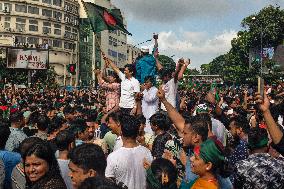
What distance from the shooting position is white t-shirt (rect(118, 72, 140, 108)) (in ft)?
33.2

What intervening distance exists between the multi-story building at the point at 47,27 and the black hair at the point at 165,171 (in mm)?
67868

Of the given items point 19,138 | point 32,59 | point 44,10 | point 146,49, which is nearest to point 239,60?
point 32,59

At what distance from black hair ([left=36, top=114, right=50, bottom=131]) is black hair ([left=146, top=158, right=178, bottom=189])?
3.59m

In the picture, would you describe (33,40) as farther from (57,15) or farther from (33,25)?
(57,15)

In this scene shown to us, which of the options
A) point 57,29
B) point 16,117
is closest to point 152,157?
point 16,117

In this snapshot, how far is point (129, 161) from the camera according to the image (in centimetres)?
490

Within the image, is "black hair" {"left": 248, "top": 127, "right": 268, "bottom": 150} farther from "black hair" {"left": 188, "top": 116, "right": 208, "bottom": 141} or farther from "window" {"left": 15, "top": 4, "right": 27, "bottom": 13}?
"window" {"left": 15, "top": 4, "right": 27, "bottom": 13}

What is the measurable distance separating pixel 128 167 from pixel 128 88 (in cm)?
538

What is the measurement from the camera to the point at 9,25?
7394cm

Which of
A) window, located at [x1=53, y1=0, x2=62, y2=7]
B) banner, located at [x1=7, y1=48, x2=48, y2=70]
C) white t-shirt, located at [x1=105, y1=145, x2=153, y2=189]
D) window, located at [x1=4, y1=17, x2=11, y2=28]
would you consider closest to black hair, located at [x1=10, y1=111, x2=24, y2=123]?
white t-shirt, located at [x1=105, y1=145, x2=153, y2=189]

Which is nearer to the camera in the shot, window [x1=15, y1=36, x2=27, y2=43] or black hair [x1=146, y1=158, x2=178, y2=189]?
black hair [x1=146, y1=158, x2=178, y2=189]

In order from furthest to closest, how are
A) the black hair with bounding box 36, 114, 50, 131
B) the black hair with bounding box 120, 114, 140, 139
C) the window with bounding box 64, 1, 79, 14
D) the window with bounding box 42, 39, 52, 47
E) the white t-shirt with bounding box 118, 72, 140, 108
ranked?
the window with bounding box 64, 1, 79, 14, the window with bounding box 42, 39, 52, 47, the white t-shirt with bounding box 118, 72, 140, 108, the black hair with bounding box 36, 114, 50, 131, the black hair with bounding box 120, 114, 140, 139

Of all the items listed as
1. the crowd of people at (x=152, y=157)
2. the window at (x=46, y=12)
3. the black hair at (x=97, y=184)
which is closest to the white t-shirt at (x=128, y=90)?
the crowd of people at (x=152, y=157)

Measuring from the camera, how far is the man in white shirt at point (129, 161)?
15.8 ft
